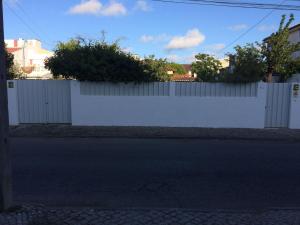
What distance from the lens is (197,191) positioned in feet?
20.9

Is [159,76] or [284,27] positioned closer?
[159,76]

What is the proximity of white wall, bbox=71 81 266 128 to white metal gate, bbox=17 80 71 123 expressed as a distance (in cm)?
46

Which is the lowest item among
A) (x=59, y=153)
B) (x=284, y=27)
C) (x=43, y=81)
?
(x=59, y=153)

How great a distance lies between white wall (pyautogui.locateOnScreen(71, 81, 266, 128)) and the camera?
15.0 metres

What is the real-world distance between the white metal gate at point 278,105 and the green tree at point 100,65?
15.9 ft

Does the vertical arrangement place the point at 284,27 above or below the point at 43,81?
above

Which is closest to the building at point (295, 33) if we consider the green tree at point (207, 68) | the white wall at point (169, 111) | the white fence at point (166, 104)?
the green tree at point (207, 68)

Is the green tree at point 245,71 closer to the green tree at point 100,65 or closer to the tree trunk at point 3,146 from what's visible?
the green tree at point 100,65

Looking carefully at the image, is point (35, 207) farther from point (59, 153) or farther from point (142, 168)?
point (59, 153)

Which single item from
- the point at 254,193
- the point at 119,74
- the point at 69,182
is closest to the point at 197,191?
the point at 254,193

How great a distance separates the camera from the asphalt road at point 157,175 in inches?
231

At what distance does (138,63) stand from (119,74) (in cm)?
89

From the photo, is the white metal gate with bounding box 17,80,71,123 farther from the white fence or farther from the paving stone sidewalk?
the paving stone sidewalk

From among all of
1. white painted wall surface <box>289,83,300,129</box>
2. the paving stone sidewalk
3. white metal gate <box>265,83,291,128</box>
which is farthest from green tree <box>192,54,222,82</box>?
the paving stone sidewalk
